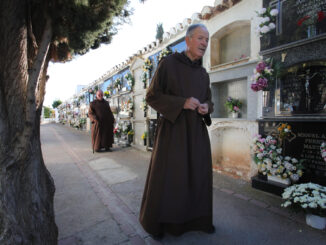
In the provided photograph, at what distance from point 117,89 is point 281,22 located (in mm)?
8235

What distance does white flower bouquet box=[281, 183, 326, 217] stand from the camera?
227cm

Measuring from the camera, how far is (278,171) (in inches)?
125

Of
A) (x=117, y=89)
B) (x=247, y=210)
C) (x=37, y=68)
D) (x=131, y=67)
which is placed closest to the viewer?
(x=37, y=68)

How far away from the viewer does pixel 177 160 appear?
1.93 meters

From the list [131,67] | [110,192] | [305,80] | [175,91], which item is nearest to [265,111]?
[305,80]

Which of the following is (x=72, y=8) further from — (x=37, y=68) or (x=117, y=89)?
(x=117, y=89)

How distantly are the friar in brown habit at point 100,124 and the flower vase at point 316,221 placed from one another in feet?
21.6

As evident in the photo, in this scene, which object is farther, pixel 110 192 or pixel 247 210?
pixel 110 192

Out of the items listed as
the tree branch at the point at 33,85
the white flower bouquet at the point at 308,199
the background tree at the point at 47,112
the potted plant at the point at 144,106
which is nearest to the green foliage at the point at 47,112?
the background tree at the point at 47,112

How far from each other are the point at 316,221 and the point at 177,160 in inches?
74.2

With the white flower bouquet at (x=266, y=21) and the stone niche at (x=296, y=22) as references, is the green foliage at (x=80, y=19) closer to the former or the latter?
the white flower bouquet at (x=266, y=21)

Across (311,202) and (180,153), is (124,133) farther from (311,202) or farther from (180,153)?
(311,202)

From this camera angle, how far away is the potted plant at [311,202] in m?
2.27

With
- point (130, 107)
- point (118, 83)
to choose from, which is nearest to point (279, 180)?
point (130, 107)
